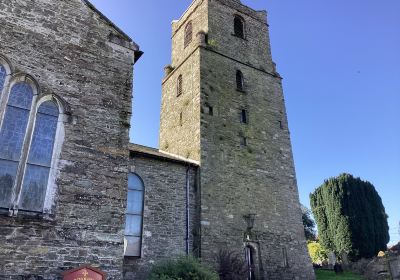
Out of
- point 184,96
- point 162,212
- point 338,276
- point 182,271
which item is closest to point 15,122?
A: point 182,271

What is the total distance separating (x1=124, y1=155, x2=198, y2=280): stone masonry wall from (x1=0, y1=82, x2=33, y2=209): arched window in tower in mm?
6131

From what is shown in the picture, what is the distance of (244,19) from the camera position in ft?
77.5

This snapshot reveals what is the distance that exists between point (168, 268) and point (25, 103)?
22.7 ft

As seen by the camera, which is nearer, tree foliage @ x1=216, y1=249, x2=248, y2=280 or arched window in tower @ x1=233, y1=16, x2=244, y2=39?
tree foliage @ x1=216, y1=249, x2=248, y2=280

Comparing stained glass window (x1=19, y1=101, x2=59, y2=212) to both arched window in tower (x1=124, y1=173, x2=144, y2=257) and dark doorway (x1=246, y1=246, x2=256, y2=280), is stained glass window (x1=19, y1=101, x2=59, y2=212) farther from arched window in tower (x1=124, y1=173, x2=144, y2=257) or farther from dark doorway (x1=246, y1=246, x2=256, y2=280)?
dark doorway (x1=246, y1=246, x2=256, y2=280)

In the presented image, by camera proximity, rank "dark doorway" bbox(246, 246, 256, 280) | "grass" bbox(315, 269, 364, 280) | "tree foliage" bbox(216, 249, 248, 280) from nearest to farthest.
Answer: "tree foliage" bbox(216, 249, 248, 280)
"dark doorway" bbox(246, 246, 256, 280)
"grass" bbox(315, 269, 364, 280)

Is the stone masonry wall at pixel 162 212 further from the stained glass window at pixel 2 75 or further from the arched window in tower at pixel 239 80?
the stained glass window at pixel 2 75

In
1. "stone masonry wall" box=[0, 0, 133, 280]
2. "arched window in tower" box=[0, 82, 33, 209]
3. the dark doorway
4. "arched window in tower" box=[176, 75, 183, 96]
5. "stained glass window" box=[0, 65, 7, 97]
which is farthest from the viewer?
"arched window in tower" box=[176, 75, 183, 96]

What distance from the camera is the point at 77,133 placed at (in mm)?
9297

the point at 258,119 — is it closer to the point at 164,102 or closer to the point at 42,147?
the point at 164,102

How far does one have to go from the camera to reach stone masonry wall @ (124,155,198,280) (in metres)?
13.7

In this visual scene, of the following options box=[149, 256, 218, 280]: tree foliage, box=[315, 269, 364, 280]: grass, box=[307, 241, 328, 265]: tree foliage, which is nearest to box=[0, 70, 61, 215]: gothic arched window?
box=[149, 256, 218, 280]: tree foliage

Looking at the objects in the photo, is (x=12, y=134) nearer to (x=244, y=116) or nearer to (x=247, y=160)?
(x=247, y=160)

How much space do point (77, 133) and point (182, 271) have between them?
5776 millimetres
